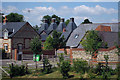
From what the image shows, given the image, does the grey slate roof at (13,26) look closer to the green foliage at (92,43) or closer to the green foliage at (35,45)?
the green foliage at (35,45)

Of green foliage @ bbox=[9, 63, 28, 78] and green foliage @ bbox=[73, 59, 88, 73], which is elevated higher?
green foliage @ bbox=[73, 59, 88, 73]

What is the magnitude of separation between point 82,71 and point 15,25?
25317 millimetres

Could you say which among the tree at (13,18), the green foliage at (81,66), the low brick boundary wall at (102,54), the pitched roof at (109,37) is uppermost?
the tree at (13,18)

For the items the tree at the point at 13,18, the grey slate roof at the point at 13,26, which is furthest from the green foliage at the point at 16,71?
the tree at the point at 13,18

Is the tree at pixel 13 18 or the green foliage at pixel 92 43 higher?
the tree at pixel 13 18

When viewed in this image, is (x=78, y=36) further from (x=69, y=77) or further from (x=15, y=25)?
(x=69, y=77)

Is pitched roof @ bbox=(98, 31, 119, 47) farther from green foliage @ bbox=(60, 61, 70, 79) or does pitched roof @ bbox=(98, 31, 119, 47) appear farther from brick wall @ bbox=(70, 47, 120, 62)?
green foliage @ bbox=(60, 61, 70, 79)

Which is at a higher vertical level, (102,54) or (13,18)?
(13,18)

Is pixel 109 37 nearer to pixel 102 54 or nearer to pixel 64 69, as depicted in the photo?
pixel 102 54

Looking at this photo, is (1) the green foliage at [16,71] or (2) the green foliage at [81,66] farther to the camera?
(1) the green foliage at [16,71]

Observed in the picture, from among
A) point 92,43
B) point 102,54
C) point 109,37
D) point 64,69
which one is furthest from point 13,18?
point 64,69

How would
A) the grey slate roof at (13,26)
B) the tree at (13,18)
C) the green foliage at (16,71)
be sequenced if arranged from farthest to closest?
the tree at (13,18)
the grey slate roof at (13,26)
the green foliage at (16,71)

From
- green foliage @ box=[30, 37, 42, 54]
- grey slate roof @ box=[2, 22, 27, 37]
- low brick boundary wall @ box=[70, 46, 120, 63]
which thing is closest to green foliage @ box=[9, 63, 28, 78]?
green foliage @ box=[30, 37, 42, 54]

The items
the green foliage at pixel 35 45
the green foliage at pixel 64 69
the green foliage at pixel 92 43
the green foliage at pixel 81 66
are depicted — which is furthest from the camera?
the green foliage at pixel 35 45
